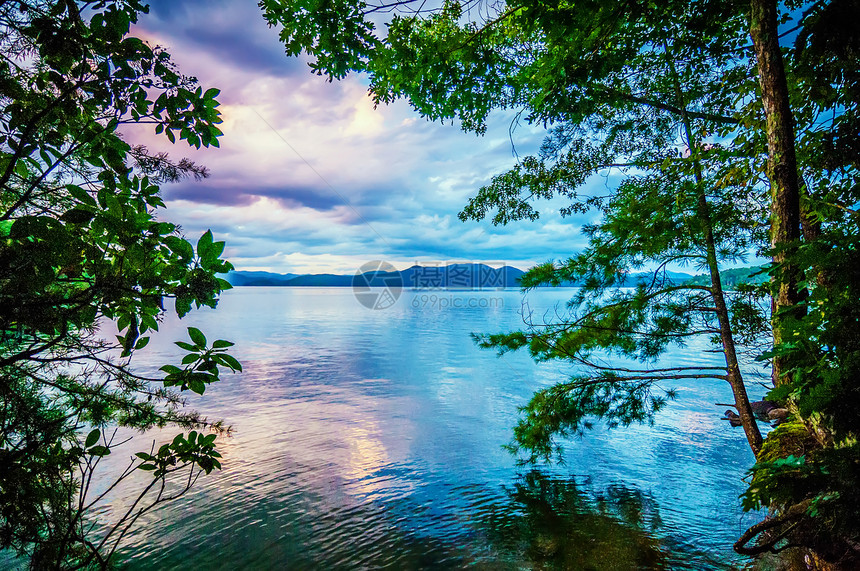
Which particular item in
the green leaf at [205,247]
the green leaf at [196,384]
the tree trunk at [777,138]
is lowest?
the green leaf at [196,384]

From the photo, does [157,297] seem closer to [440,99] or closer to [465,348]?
[440,99]

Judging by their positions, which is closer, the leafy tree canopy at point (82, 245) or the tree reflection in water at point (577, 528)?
the leafy tree canopy at point (82, 245)

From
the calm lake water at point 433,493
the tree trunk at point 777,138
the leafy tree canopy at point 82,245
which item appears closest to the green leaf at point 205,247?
the leafy tree canopy at point 82,245

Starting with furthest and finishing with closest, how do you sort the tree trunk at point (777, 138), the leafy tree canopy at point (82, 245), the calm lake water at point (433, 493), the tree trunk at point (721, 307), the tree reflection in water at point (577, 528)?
the calm lake water at point (433, 493), the tree reflection in water at point (577, 528), the tree trunk at point (721, 307), the tree trunk at point (777, 138), the leafy tree canopy at point (82, 245)

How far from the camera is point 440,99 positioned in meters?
4.11

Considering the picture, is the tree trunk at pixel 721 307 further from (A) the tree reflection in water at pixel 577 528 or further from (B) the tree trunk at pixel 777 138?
(A) the tree reflection in water at pixel 577 528

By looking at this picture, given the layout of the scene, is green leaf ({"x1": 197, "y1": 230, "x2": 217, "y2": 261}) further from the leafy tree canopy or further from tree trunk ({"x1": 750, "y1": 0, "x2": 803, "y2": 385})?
tree trunk ({"x1": 750, "y1": 0, "x2": 803, "y2": 385})

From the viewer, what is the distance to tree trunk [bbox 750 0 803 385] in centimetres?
294

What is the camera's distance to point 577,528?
6.23m

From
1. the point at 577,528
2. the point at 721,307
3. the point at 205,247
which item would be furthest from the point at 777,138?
the point at 577,528

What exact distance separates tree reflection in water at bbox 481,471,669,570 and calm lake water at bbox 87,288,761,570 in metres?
0.03

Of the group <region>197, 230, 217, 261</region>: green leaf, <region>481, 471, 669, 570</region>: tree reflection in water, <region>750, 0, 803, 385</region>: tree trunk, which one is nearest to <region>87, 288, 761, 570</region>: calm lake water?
<region>481, 471, 669, 570</region>: tree reflection in water

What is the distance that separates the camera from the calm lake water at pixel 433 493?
5555mm

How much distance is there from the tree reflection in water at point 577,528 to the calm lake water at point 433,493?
3 cm
